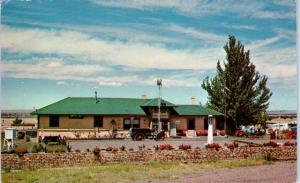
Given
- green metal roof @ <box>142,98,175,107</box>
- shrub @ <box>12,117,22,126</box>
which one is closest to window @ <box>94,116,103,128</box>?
green metal roof @ <box>142,98,175,107</box>

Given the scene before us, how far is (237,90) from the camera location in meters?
11.3

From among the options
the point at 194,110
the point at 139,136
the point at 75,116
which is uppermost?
the point at 194,110

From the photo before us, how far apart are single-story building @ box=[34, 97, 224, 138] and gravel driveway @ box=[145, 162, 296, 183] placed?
173 cm

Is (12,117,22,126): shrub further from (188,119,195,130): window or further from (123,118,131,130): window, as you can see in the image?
(188,119,195,130): window

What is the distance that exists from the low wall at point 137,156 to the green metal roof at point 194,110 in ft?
3.49

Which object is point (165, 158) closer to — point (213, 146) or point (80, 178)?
point (213, 146)

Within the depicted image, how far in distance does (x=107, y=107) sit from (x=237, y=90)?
3.20m

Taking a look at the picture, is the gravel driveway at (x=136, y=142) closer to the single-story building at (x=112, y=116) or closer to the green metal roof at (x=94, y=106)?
the single-story building at (x=112, y=116)

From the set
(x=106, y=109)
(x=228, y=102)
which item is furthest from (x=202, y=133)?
(x=106, y=109)

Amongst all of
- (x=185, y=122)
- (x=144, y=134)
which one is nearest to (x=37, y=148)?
(x=144, y=134)

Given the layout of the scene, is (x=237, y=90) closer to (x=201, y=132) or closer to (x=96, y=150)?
(x=201, y=132)

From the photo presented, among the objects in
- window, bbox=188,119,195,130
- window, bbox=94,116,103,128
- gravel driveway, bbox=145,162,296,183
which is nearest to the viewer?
gravel driveway, bbox=145,162,296,183

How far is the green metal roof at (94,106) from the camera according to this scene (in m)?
9.36

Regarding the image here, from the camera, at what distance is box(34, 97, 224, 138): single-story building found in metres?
9.73
